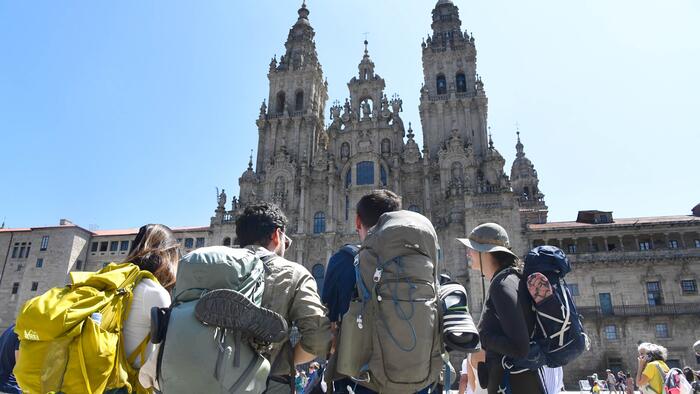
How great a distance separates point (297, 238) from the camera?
3759 cm

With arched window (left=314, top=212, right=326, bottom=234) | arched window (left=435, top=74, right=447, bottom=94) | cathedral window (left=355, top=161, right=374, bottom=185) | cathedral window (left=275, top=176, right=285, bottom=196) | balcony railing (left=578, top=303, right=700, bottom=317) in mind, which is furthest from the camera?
arched window (left=435, top=74, right=447, bottom=94)

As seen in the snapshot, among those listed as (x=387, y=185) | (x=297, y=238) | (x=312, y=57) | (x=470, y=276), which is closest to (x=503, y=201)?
(x=470, y=276)

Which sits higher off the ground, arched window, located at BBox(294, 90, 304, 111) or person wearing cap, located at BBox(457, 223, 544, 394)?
arched window, located at BBox(294, 90, 304, 111)

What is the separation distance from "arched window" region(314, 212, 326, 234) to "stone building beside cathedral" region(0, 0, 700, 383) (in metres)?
0.10

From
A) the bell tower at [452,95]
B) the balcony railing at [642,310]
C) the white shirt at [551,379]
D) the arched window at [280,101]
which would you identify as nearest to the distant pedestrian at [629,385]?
the balcony railing at [642,310]

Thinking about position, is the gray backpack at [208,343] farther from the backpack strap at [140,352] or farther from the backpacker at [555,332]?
the backpacker at [555,332]

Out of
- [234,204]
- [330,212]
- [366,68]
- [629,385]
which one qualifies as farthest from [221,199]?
[629,385]

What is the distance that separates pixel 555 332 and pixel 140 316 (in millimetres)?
3272

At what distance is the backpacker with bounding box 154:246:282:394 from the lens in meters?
2.73

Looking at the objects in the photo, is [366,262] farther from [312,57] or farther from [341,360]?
[312,57]

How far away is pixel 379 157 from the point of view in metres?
39.1

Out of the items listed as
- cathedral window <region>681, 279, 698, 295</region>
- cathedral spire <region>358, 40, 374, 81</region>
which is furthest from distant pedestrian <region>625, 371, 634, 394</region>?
cathedral spire <region>358, 40, 374, 81</region>

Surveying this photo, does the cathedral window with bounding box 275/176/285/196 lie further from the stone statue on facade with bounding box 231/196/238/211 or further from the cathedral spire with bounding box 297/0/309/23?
the cathedral spire with bounding box 297/0/309/23

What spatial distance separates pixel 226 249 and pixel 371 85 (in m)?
43.1
